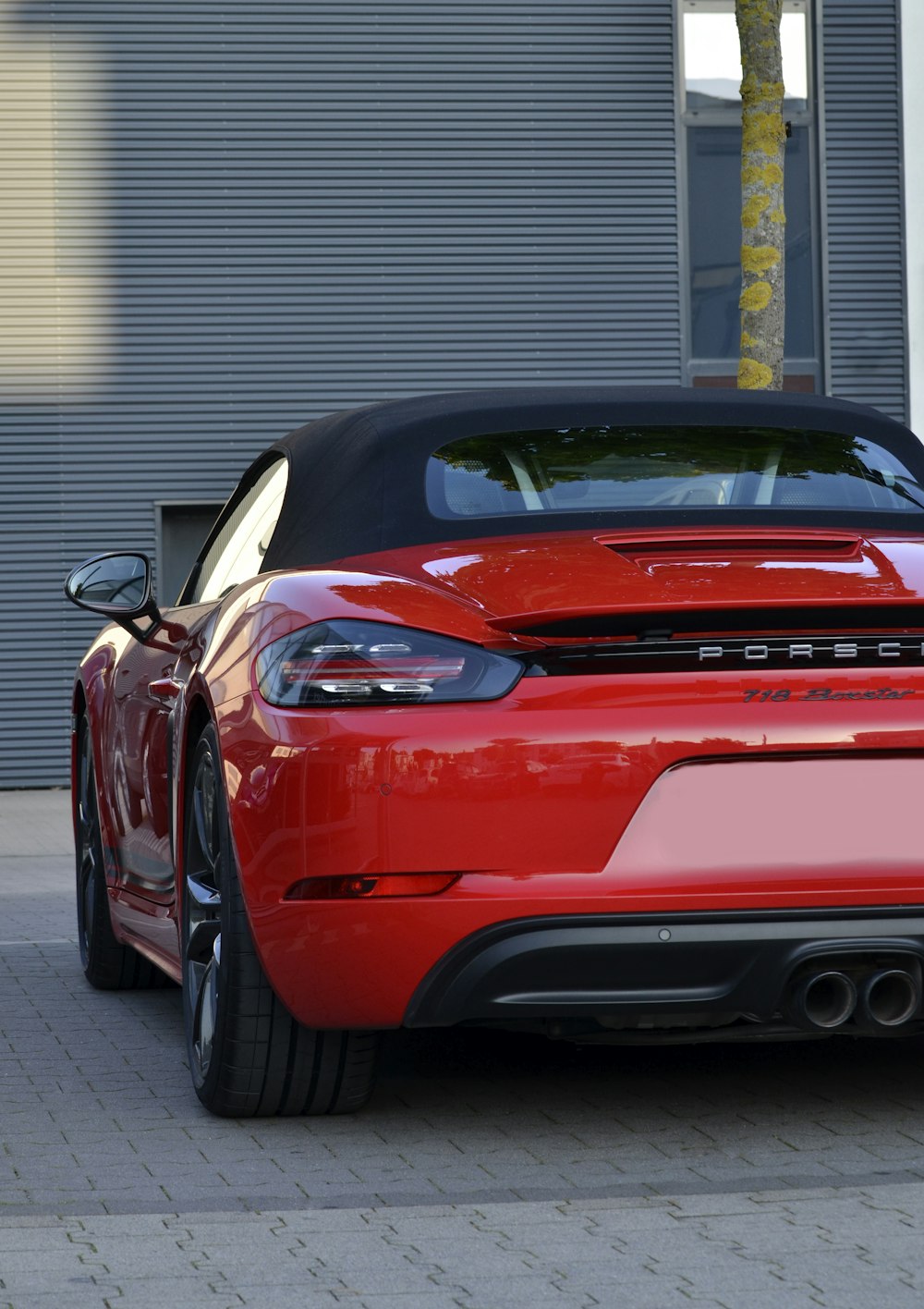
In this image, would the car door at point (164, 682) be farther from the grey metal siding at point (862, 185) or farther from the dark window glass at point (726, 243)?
the grey metal siding at point (862, 185)

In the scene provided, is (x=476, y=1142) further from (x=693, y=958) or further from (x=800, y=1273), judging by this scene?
(x=800, y=1273)

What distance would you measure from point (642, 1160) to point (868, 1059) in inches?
47.0

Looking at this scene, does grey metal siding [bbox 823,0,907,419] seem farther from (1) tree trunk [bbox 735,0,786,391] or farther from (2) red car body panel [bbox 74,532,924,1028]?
(2) red car body panel [bbox 74,532,924,1028]

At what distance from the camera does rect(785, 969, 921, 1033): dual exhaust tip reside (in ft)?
12.5

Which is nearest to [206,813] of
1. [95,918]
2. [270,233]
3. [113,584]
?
[113,584]

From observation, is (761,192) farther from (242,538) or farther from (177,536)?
(177,536)

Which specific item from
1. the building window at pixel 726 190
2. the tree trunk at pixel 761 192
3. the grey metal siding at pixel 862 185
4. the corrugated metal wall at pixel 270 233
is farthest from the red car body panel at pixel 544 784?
the grey metal siding at pixel 862 185

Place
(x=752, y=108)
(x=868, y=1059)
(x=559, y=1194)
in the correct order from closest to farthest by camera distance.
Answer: (x=559, y=1194) → (x=868, y=1059) → (x=752, y=108)

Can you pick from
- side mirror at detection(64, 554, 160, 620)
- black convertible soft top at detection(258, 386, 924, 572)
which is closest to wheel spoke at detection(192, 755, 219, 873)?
black convertible soft top at detection(258, 386, 924, 572)

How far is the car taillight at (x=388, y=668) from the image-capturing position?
3.75m

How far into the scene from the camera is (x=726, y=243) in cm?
1698

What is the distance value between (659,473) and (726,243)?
1288 cm

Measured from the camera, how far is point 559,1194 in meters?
3.70

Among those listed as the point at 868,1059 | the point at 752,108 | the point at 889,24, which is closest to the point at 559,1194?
the point at 868,1059
